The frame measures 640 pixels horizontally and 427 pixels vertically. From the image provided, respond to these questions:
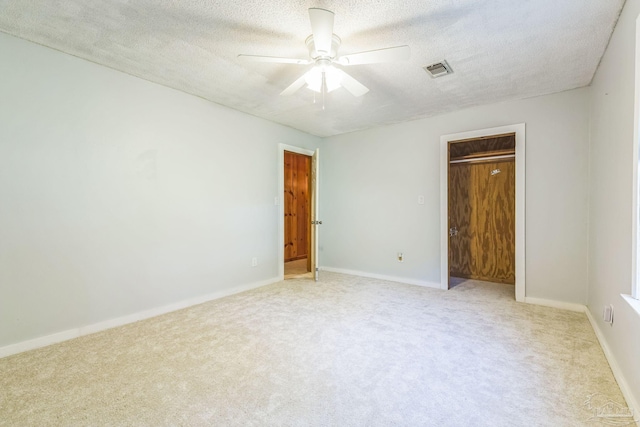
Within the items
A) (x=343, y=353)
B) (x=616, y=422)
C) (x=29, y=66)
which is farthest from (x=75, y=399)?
(x=616, y=422)

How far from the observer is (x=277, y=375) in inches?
75.1

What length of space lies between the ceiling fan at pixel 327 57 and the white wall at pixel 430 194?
2036 millimetres

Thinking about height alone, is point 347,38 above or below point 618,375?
above

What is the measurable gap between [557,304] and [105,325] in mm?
4600

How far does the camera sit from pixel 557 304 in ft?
10.5

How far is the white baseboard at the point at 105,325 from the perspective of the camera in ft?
7.23

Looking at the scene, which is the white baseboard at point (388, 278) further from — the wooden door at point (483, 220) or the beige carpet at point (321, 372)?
the beige carpet at point (321, 372)

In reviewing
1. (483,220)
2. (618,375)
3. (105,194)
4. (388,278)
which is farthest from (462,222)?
(105,194)

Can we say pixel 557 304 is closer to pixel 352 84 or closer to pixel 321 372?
pixel 321 372

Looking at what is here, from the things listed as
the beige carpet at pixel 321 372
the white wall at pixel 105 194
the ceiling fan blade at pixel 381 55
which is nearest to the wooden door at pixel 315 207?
the white wall at pixel 105 194

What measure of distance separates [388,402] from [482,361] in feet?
2.91

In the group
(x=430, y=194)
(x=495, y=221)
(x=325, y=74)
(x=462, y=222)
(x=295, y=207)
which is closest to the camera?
(x=325, y=74)

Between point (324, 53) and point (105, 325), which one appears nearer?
point (324, 53)

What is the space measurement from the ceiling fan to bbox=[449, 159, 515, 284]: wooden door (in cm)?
279
